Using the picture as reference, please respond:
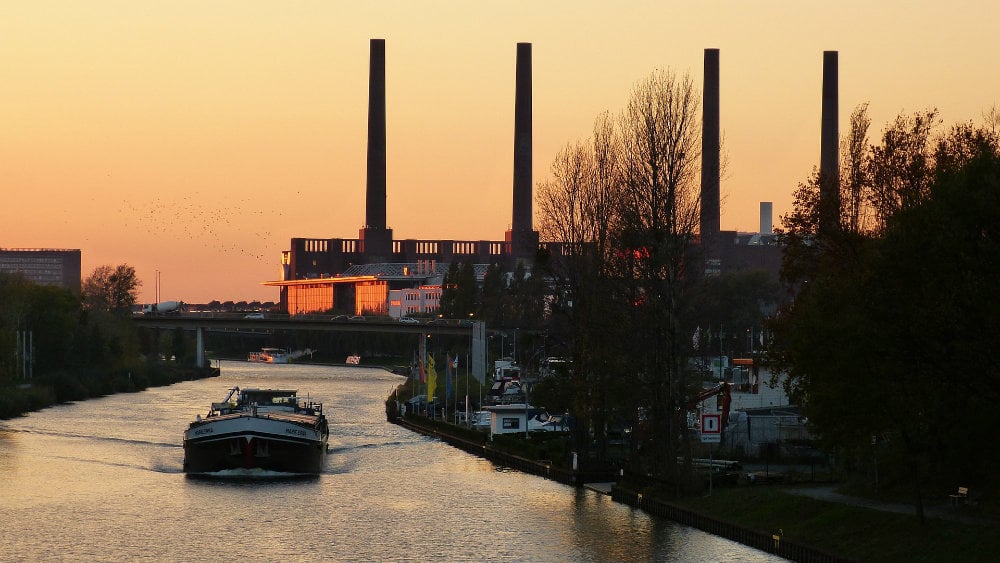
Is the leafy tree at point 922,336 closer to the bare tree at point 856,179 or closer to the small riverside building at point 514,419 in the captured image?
the bare tree at point 856,179

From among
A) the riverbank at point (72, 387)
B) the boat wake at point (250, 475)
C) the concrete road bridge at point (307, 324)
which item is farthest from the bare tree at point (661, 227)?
the concrete road bridge at point (307, 324)

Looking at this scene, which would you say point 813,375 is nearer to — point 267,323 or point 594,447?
point 594,447

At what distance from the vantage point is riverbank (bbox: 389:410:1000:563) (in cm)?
3338

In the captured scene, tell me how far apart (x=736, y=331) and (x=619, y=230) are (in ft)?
392

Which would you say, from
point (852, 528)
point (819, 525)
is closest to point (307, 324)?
point (819, 525)

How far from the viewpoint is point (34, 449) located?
75.7 meters

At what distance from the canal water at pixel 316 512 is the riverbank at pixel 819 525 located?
60cm

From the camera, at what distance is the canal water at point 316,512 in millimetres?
42906

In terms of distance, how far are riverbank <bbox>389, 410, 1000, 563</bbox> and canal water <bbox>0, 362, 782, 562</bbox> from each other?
0.60 m

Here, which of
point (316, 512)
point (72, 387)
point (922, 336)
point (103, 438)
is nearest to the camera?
point (922, 336)

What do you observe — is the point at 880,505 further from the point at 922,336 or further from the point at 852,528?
the point at 922,336

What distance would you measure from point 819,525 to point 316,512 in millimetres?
20632

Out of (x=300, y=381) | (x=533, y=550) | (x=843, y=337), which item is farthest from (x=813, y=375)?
(x=300, y=381)

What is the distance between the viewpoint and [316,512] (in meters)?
53.3
